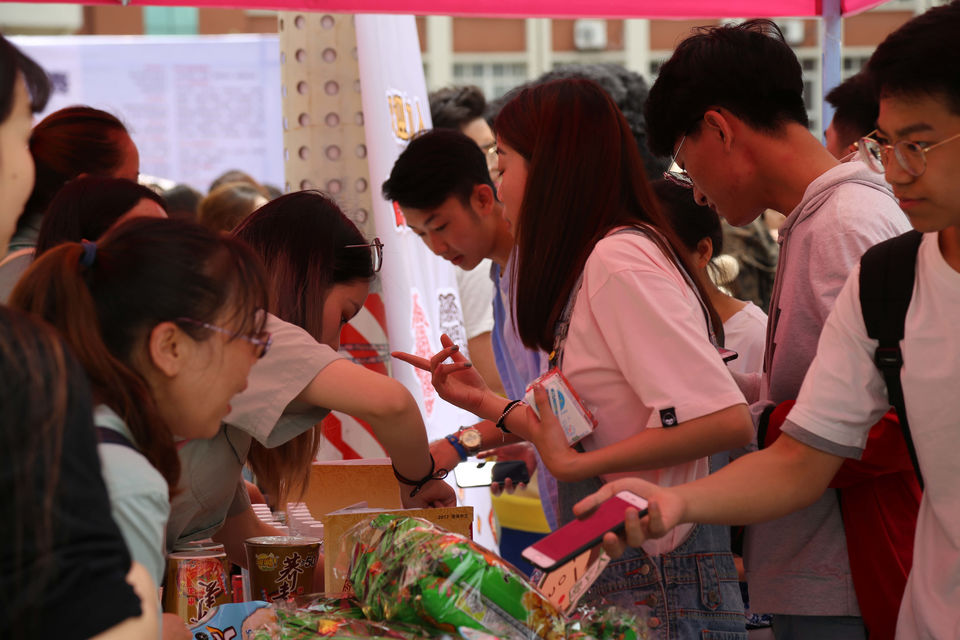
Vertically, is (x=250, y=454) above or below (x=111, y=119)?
below

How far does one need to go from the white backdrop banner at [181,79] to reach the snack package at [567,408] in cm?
610

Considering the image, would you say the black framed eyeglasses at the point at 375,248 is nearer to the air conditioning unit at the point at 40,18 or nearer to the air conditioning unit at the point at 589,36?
the air conditioning unit at the point at 40,18

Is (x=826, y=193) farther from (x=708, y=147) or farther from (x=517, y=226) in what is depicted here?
(x=517, y=226)

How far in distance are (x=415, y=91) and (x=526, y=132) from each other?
→ 1.82 m

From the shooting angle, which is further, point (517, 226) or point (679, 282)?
point (517, 226)

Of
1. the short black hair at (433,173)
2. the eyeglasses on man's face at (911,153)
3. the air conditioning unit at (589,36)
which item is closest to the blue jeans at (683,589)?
the eyeglasses on man's face at (911,153)

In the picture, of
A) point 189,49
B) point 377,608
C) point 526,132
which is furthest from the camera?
point 189,49

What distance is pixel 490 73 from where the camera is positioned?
19062mm

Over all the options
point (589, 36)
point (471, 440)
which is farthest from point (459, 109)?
point (589, 36)

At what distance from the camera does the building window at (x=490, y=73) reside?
18953 millimetres

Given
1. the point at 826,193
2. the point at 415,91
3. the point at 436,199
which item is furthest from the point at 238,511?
the point at 415,91

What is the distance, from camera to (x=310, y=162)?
3.41m

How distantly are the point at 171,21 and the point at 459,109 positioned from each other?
33.0 ft

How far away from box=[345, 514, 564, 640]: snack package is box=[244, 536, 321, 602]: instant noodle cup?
0.34 m
